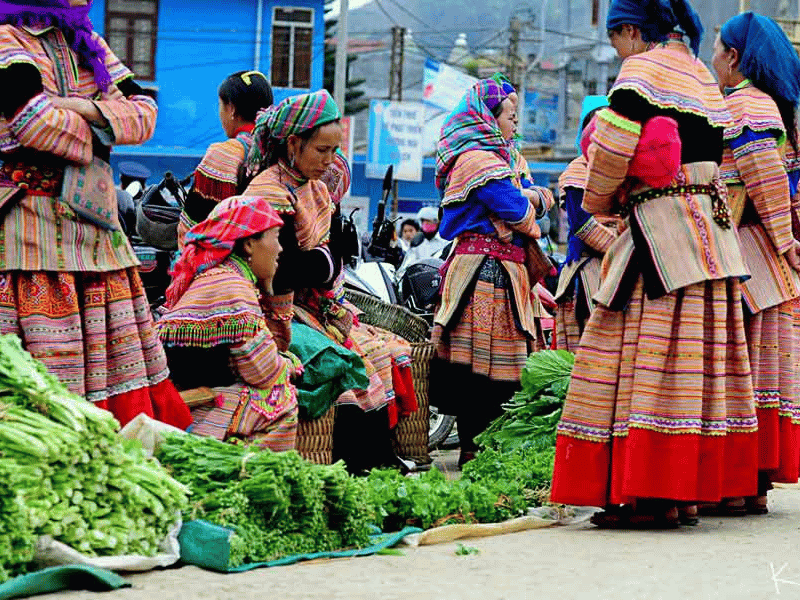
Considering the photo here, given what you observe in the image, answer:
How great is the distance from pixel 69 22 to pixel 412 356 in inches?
145

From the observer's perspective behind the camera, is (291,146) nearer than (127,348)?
No

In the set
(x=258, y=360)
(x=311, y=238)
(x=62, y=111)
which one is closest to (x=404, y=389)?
(x=311, y=238)

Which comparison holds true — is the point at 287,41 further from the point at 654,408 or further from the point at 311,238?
the point at 654,408

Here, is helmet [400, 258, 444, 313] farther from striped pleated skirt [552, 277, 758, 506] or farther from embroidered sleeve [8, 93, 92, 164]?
embroidered sleeve [8, 93, 92, 164]

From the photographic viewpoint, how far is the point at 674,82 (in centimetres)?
664

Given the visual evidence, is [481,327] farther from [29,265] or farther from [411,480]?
[29,265]

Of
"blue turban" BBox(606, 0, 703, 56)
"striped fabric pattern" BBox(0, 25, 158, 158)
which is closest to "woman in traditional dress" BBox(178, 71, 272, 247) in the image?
"striped fabric pattern" BBox(0, 25, 158, 158)

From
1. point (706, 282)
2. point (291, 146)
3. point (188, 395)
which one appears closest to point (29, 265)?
point (188, 395)

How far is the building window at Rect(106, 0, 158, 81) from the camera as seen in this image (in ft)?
148

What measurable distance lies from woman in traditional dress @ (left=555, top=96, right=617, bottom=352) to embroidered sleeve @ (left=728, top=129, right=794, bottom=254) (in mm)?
2031

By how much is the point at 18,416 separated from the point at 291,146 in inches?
129

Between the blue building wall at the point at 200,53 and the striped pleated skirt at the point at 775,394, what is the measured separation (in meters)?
37.4

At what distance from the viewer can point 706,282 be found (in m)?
6.65

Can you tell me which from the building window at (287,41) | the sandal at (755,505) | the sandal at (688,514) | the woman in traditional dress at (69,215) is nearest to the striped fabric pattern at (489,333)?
the sandal at (755,505)
